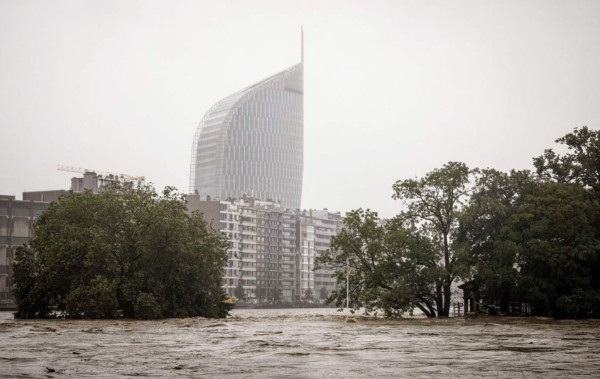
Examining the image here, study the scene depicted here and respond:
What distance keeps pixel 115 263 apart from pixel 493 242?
34.4 m

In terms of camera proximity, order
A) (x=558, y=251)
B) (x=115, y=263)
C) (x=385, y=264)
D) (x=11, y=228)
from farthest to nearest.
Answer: (x=11, y=228), (x=385, y=264), (x=115, y=263), (x=558, y=251)

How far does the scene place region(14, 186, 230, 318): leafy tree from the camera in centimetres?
6900

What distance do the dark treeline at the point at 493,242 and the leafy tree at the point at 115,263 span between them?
13.3 m

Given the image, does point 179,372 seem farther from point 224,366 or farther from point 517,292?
point 517,292

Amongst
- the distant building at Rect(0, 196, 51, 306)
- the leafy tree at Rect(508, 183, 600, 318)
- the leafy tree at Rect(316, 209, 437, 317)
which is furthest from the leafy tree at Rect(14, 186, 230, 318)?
the distant building at Rect(0, 196, 51, 306)

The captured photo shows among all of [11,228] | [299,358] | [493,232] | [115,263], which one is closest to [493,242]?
[493,232]

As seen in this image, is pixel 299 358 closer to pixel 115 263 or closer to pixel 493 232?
pixel 115 263

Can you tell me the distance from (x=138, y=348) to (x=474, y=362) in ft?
47.0

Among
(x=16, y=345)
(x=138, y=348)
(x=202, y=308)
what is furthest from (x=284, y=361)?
(x=202, y=308)

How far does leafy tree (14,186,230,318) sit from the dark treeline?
13320mm

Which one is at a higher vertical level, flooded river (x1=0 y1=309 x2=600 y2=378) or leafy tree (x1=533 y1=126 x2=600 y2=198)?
leafy tree (x1=533 y1=126 x2=600 y2=198)

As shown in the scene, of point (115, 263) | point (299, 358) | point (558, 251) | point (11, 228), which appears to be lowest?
point (299, 358)

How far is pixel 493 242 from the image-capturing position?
73688 mm

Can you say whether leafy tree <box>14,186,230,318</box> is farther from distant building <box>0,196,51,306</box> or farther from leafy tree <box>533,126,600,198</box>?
distant building <box>0,196,51,306</box>
